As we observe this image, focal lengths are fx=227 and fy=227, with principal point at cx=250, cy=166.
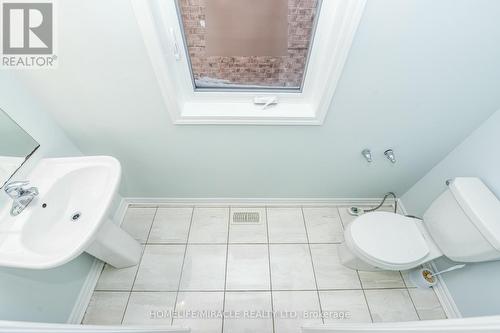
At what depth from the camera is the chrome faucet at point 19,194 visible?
93cm

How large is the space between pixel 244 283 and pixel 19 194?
1260 mm

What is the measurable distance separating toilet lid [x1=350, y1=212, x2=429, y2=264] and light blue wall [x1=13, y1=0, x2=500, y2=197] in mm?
382

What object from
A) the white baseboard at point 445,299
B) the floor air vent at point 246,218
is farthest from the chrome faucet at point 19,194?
the white baseboard at point 445,299

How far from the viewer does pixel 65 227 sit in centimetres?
101

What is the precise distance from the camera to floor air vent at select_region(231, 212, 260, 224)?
1.82 m

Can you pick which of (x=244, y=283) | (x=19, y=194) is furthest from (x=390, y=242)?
(x=19, y=194)

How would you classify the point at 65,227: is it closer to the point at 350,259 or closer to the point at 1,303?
the point at 1,303

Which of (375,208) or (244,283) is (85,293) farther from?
(375,208)

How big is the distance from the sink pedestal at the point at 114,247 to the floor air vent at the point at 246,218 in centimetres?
72

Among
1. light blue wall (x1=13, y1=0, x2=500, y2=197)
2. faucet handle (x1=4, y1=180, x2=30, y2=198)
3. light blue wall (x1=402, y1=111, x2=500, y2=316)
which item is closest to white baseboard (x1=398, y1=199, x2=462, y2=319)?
light blue wall (x1=402, y1=111, x2=500, y2=316)

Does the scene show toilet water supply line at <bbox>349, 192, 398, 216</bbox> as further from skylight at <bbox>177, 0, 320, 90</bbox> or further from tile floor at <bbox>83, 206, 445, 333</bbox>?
skylight at <bbox>177, 0, 320, 90</bbox>

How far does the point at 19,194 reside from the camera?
0.94 metres

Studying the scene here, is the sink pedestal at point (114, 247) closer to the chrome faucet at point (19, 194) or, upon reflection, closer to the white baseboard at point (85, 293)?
the white baseboard at point (85, 293)

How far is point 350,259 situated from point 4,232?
176cm
